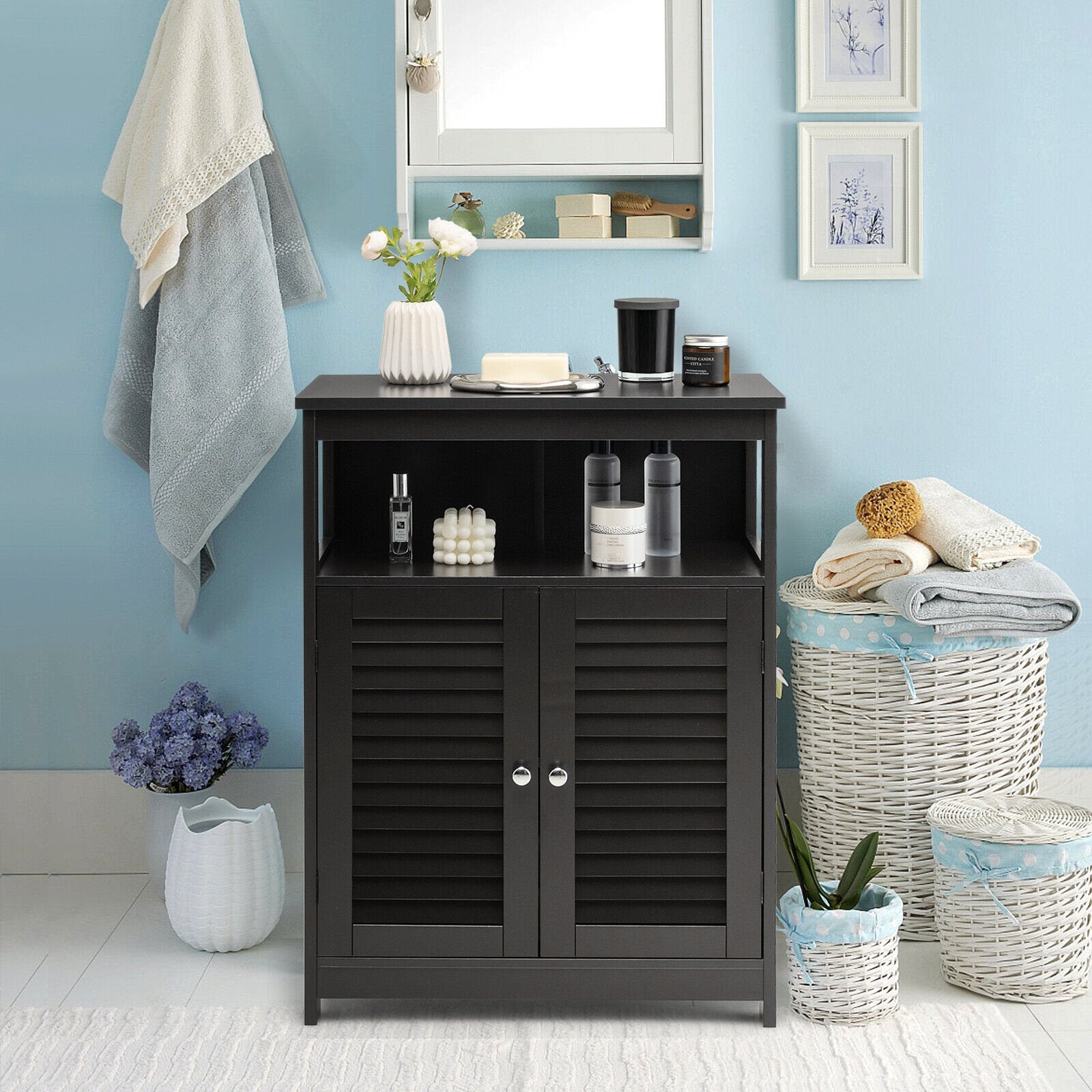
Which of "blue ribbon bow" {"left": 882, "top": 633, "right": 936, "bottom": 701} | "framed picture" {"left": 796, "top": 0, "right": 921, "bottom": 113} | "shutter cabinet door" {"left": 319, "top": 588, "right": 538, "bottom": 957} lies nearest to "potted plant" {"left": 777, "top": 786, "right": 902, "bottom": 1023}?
"blue ribbon bow" {"left": 882, "top": 633, "right": 936, "bottom": 701}

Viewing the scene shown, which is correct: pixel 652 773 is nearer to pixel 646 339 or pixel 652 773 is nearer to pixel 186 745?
pixel 646 339

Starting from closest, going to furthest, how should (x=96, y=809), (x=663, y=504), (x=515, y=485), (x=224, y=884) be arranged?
(x=663, y=504) < (x=224, y=884) < (x=515, y=485) < (x=96, y=809)

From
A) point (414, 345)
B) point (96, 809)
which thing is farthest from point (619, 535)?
point (96, 809)

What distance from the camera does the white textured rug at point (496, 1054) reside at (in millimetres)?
1802

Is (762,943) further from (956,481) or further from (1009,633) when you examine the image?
(956,481)

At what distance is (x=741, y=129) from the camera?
2.33m

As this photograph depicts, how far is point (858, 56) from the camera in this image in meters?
2.29

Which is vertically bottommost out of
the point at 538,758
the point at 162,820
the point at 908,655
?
the point at 162,820

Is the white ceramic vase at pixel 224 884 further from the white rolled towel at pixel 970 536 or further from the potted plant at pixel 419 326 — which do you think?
the white rolled towel at pixel 970 536

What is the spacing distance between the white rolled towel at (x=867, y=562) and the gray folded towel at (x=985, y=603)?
3 centimetres

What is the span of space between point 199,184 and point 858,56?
3.90 ft

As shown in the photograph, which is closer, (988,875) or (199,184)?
(988,875)

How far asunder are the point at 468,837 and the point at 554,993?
0.89ft

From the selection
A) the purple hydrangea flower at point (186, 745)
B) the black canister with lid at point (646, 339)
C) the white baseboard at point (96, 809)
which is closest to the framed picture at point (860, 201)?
the black canister with lid at point (646, 339)
